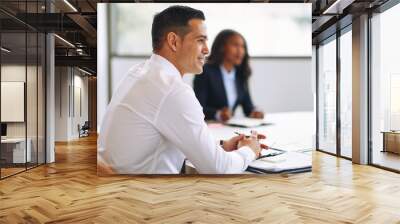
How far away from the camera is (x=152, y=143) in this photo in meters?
5.66

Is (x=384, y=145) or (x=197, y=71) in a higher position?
(x=197, y=71)

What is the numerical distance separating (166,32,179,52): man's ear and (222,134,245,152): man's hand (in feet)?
4.93

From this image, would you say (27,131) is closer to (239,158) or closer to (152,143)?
(152,143)

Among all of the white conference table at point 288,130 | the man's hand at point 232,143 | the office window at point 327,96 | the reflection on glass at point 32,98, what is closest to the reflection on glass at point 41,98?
the reflection on glass at point 32,98

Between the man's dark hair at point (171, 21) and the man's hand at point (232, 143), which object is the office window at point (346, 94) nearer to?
the man's hand at point (232, 143)

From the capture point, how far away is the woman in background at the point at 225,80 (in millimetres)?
6051

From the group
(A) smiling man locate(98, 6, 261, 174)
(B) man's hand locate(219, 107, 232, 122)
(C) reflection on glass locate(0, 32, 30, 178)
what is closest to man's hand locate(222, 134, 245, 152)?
(A) smiling man locate(98, 6, 261, 174)

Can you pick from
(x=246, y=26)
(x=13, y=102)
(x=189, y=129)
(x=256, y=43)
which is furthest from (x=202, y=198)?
(x=13, y=102)

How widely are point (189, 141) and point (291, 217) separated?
2035 mm

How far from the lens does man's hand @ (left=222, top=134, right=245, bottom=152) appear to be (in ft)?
19.7

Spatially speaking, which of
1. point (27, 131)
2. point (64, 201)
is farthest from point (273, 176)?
point (27, 131)

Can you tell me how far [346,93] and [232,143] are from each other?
4.06 meters

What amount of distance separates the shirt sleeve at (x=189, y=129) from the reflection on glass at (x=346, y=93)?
401cm

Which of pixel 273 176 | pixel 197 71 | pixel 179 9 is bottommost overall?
pixel 273 176
